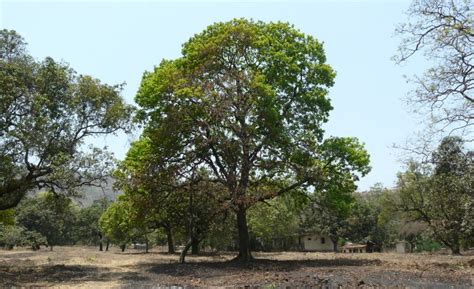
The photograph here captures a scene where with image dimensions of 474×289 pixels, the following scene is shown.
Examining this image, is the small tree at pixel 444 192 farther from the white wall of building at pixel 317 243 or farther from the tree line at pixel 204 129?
the white wall of building at pixel 317 243

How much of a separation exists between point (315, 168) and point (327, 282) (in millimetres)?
10030

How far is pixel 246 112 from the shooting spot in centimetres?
2369

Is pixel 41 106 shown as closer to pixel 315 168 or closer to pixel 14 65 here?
pixel 14 65

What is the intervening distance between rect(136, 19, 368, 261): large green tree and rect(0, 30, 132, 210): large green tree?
2708 mm

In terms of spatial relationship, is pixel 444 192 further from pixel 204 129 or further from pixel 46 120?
pixel 46 120

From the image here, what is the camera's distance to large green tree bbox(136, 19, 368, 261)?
2320 cm

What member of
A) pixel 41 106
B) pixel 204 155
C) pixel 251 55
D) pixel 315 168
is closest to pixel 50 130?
pixel 41 106

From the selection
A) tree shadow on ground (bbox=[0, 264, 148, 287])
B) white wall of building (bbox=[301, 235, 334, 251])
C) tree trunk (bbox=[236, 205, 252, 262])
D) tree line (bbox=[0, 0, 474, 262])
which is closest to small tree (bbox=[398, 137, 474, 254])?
tree line (bbox=[0, 0, 474, 262])

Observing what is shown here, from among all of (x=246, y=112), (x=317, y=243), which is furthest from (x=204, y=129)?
(x=317, y=243)

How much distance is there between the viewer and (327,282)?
14391mm

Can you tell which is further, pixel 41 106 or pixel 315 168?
pixel 315 168

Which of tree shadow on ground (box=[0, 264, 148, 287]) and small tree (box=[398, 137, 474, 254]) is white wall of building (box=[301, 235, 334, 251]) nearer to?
small tree (box=[398, 137, 474, 254])

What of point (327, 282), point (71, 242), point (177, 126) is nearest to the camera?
point (327, 282)

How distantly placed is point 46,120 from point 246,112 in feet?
31.4
